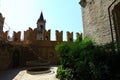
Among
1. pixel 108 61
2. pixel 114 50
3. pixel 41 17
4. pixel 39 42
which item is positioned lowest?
pixel 108 61

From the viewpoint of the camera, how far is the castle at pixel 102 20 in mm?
6414

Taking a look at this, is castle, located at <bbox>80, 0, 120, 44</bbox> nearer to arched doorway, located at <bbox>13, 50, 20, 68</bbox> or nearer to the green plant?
the green plant

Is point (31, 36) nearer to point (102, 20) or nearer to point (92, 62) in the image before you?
point (102, 20)

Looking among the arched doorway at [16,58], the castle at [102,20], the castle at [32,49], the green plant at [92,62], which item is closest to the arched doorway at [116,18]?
the castle at [102,20]

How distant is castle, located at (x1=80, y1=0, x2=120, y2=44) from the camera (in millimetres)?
6414

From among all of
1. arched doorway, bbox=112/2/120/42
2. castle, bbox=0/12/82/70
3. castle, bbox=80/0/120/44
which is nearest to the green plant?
castle, bbox=80/0/120/44

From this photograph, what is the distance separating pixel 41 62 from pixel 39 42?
278cm

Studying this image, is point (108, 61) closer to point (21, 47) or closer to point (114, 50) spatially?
point (114, 50)

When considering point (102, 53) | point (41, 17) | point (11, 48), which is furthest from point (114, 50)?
point (41, 17)

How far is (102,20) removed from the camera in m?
7.00

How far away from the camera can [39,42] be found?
18672 millimetres

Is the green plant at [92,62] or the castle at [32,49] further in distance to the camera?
the castle at [32,49]

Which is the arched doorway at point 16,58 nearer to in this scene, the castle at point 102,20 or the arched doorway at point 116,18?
the castle at point 102,20

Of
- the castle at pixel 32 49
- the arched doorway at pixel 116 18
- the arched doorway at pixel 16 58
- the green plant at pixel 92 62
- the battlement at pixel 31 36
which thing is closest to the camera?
the green plant at pixel 92 62
